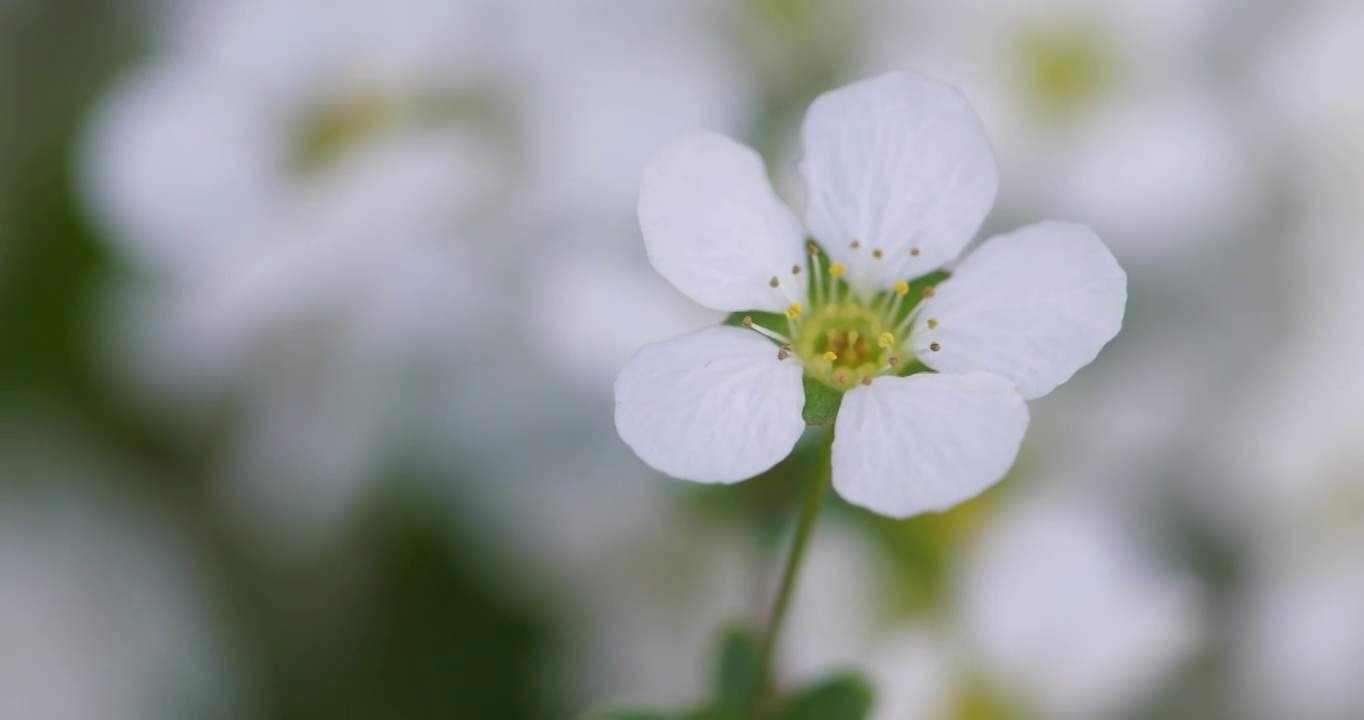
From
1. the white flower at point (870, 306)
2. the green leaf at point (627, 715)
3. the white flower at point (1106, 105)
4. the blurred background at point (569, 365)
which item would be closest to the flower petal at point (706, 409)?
the white flower at point (870, 306)

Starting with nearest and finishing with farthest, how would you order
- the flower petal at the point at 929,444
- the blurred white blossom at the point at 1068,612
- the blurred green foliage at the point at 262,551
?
the flower petal at the point at 929,444, the blurred white blossom at the point at 1068,612, the blurred green foliage at the point at 262,551

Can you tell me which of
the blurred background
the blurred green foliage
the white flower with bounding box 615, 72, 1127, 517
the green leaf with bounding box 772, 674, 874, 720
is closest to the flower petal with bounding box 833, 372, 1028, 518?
the white flower with bounding box 615, 72, 1127, 517

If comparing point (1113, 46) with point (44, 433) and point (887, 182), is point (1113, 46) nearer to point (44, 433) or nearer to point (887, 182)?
point (887, 182)

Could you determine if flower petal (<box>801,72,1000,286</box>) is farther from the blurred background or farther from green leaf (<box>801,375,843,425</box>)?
the blurred background

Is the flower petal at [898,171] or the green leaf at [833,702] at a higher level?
the flower petal at [898,171]

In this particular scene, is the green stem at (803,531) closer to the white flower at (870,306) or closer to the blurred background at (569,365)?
the white flower at (870,306)

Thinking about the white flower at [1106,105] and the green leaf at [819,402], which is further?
the white flower at [1106,105]

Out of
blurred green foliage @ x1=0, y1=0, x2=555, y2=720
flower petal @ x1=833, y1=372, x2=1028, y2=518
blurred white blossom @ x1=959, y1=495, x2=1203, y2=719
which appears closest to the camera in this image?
flower petal @ x1=833, y1=372, x2=1028, y2=518
